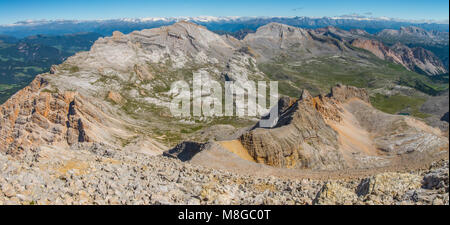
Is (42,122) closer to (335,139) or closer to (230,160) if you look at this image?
(230,160)

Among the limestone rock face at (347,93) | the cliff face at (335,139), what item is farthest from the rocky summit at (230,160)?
the limestone rock face at (347,93)

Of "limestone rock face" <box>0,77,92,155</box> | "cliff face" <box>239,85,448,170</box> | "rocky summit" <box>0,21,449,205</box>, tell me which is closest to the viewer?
"rocky summit" <box>0,21,449,205</box>

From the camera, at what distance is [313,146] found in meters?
67.8

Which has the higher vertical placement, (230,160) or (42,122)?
(230,160)

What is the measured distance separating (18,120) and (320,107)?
108 metres

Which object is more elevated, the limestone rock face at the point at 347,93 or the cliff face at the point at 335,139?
the limestone rock face at the point at 347,93

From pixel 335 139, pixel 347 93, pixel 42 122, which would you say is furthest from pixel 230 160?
pixel 347 93

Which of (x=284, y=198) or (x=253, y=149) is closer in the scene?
(x=284, y=198)

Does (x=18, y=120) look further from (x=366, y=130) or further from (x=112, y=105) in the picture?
(x=366, y=130)

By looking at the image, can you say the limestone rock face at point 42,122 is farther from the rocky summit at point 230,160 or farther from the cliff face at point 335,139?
the cliff face at point 335,139

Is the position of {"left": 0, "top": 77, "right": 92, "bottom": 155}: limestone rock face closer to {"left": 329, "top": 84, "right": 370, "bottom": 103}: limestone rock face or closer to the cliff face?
the cliff face

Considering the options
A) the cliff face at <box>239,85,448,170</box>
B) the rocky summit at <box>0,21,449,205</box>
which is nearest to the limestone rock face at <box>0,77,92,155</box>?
the rocky summit at <box>0,21,449,205</box>

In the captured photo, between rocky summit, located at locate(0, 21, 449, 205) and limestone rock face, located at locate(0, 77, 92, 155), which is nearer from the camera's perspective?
rocky summit, located at locate(0, 21, 449, 205)

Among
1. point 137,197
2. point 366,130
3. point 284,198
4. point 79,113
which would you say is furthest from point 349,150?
point 79,113
